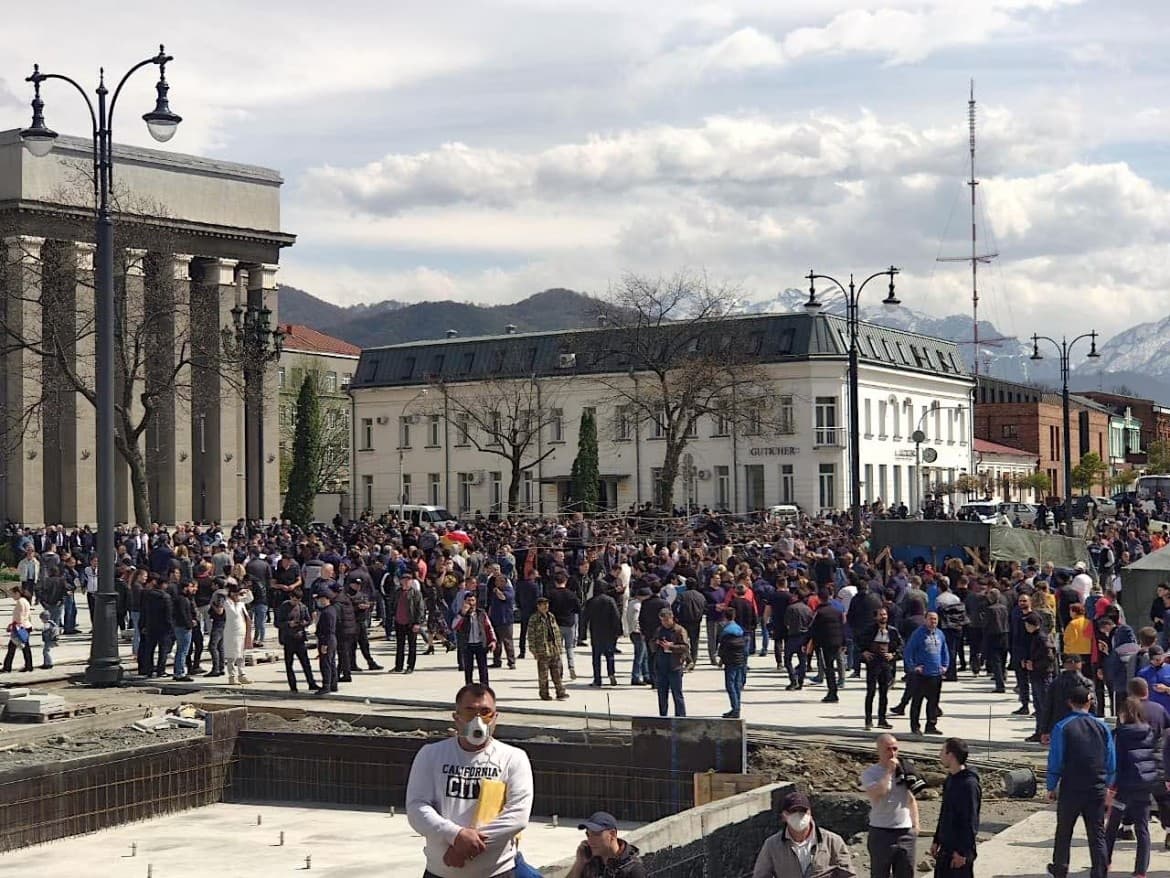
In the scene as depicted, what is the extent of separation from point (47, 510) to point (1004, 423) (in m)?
66.3

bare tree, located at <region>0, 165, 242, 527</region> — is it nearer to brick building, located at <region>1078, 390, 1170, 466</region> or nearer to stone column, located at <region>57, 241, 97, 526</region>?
stone column, located at <region>57, 241, 97, 526</region>

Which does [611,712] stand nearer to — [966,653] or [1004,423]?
[966,653]

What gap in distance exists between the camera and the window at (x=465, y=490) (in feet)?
278

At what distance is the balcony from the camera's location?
77.4 metres

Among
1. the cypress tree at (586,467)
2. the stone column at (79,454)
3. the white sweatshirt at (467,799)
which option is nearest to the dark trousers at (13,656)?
the white sweatshirt at (467,799)

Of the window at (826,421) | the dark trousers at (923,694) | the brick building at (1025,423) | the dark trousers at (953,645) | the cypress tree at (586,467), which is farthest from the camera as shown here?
the brick building at (1025,423)

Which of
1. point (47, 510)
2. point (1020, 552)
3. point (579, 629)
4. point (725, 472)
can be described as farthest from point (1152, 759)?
point (725, 472)

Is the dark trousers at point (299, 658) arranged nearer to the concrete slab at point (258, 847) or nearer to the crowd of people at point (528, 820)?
the concrete slab at point (258, 847)

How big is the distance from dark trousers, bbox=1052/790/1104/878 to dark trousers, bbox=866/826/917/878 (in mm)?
1499

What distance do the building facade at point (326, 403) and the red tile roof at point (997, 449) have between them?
35430mm

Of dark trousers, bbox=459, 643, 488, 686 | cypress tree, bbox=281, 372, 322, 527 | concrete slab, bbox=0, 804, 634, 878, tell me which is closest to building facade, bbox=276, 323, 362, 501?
cypress tree, bbox=281, 372, 322, 527

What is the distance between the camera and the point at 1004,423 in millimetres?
113500

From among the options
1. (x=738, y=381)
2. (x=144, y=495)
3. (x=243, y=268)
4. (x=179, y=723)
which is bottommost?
(x=179, y=723)

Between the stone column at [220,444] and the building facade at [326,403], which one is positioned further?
the building facade at [326,403]
